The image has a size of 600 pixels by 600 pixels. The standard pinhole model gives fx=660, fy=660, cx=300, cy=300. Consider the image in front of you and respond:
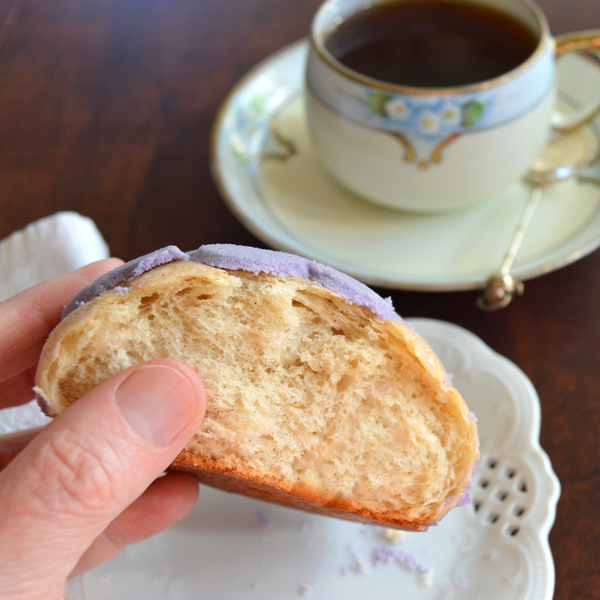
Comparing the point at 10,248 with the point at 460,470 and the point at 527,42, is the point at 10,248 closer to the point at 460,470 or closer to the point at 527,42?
the point at 460,470

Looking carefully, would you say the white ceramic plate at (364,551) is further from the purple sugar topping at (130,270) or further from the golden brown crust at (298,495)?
the purple sugar topping at (130,270)

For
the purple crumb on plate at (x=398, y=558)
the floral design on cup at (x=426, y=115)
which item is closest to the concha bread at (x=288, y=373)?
the purple crumb on plate at (x=398, y=558)

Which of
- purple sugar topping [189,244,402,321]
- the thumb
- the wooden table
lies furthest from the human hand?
the wooden table

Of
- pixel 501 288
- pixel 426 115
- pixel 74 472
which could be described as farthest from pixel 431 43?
pixel 74 472

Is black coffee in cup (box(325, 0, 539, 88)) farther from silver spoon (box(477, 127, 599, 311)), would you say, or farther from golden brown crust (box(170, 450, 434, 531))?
golden brown crust (box(170, 450, 434, 531))

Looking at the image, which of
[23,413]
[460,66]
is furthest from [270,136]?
[23,413]

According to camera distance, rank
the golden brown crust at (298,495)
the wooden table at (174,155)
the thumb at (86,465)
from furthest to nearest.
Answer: the wooden table at (174,155) < the golden brown crust at (298,495) < the thumb at (86,465)
